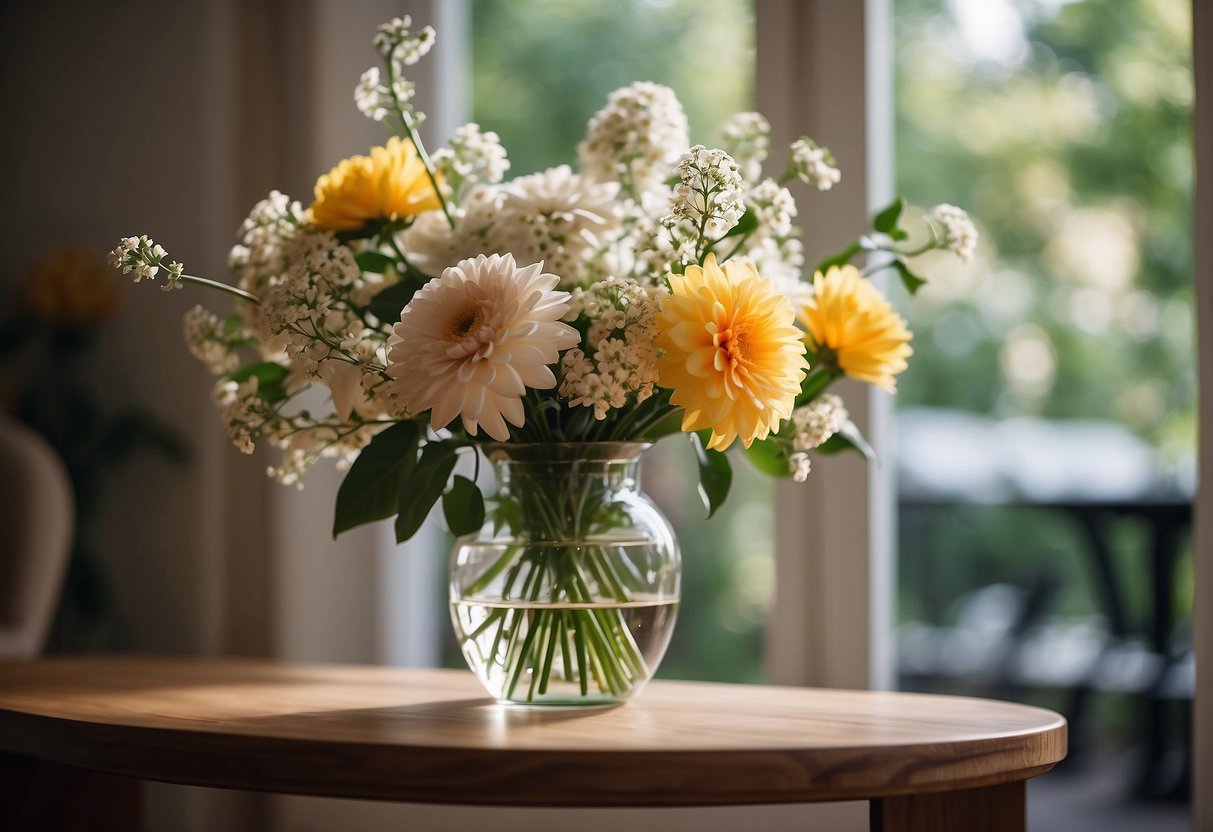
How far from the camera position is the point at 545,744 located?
87 centimetres

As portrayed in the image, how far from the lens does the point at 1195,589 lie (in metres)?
Result: 1.39

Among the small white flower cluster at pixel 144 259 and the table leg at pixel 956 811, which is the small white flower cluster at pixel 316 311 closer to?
the small white flower cluster at pixel 144 259

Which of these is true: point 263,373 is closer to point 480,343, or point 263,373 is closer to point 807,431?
point 480,343

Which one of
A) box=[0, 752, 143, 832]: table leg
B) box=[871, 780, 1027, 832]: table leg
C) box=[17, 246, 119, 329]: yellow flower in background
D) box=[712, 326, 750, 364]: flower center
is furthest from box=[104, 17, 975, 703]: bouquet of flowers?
box=[17, 246, 119, 329]: yellow flower in background

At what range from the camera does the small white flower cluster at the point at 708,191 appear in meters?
0.95

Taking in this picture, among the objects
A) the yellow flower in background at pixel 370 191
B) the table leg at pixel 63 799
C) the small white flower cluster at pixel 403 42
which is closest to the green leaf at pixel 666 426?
the yellow flower in background at pixel 370 191

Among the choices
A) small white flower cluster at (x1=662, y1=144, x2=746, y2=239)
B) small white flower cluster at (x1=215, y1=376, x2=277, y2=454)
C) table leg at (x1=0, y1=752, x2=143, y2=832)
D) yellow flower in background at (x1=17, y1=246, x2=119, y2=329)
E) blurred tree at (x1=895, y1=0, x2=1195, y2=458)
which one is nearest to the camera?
small white flower cluster at (x1=662, y1=144, x2=746, y2=239)

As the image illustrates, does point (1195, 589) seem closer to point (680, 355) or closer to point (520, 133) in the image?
point (680, 355)

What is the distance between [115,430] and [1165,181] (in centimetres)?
393

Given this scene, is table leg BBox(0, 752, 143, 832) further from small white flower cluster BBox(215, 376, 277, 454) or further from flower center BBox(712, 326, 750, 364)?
flower center BBox(712, 326, 750, 364)

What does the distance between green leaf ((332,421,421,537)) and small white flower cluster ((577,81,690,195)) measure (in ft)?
1.06

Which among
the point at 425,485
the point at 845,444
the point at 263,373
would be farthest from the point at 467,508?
the point at 845,444

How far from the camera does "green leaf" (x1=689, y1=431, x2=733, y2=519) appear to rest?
1.07 metres

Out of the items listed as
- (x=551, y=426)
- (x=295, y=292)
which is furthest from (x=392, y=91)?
(x=551, y=426)
